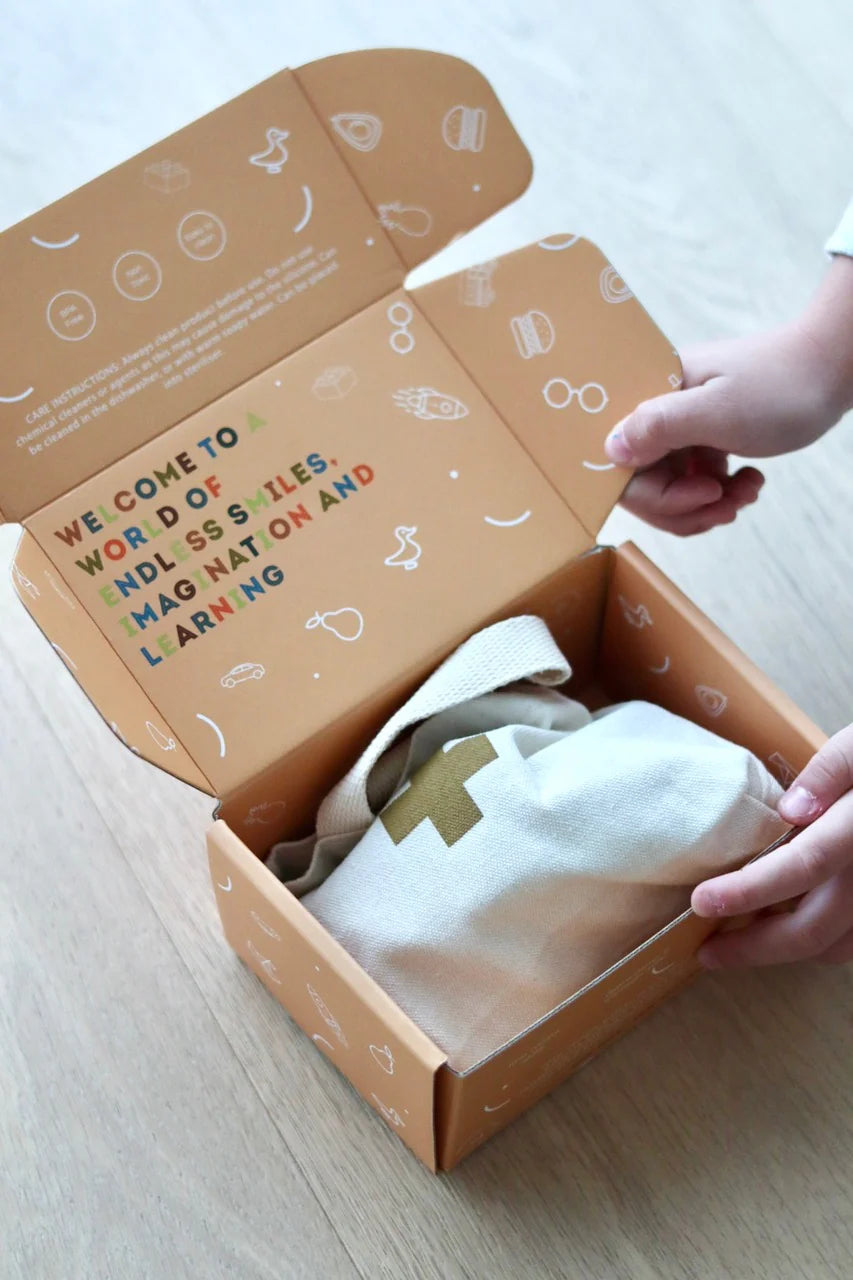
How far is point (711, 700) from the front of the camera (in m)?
0.63

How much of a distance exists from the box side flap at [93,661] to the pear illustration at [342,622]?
8 cm

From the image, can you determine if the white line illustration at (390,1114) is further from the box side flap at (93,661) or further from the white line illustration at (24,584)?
the white line illustration at (24,584)

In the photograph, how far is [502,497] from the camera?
1.99ft

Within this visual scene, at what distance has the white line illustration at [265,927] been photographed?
1.86 ft

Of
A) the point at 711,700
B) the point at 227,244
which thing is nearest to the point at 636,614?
the point at 711,700

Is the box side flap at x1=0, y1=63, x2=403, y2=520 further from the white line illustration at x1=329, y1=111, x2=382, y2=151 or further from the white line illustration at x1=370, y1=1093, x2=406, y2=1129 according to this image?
the white line illustration at x1=370, y1=1093, x2=406, y2=1129

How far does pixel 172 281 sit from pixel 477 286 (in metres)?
0.15

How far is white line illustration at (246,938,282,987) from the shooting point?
0.62 metres

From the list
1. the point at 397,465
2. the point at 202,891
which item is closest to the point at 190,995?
the point at 202,891

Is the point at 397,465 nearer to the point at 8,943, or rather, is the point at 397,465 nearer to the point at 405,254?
the point at 405,254

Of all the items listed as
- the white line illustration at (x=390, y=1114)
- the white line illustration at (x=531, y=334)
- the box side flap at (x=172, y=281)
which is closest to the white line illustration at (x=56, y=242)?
the box side flap at (x=172, y=281)

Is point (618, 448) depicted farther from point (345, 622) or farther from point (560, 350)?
point (345, 622)

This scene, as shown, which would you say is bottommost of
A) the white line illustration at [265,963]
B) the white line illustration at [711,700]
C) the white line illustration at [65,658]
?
the white line illustration at [711,700]

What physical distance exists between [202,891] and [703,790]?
12.0 inches
